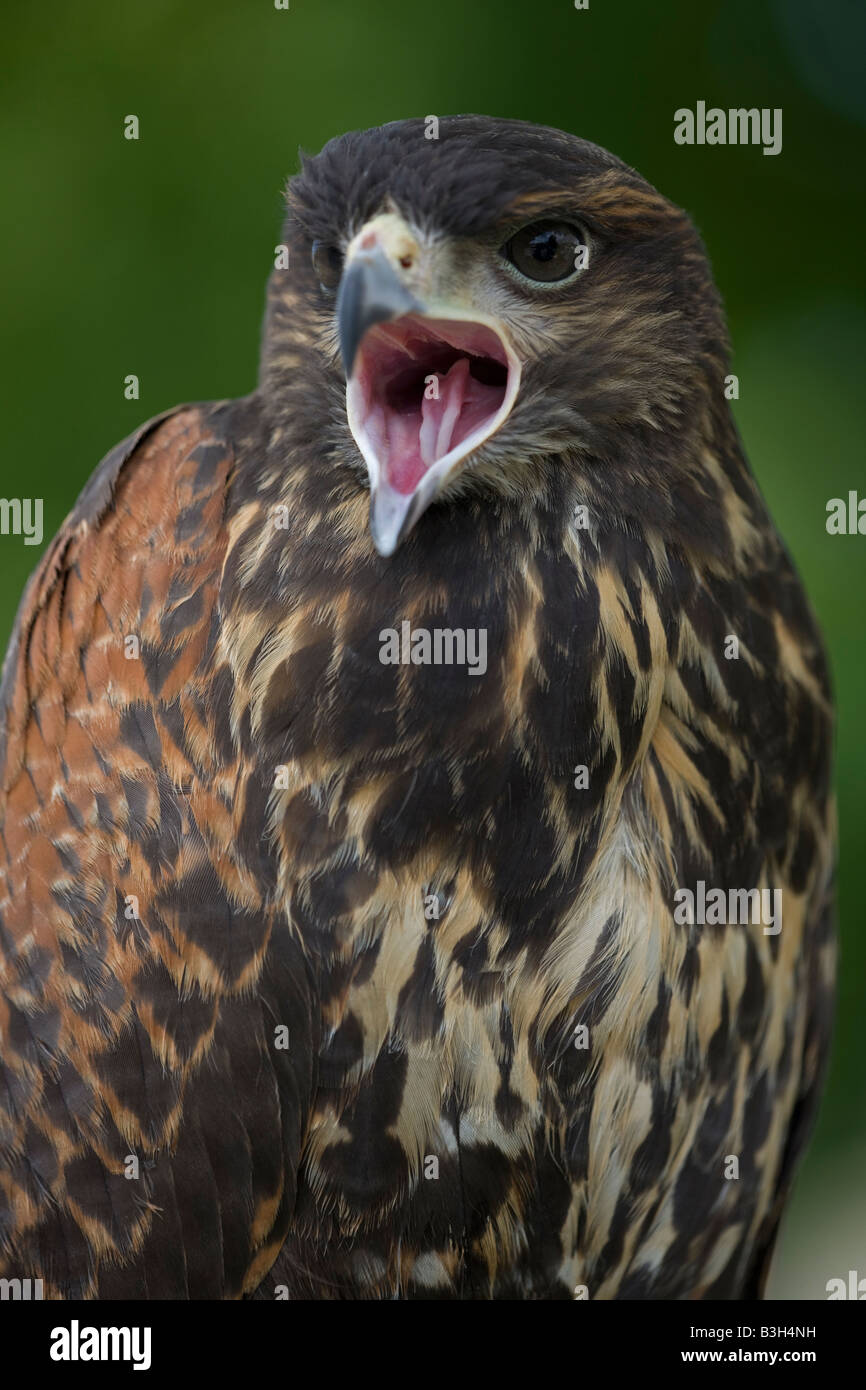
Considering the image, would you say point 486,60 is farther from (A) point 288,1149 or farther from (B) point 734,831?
(A) point 288,1149

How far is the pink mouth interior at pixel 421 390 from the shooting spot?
150 cm

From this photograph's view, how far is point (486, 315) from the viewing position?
1515 mm

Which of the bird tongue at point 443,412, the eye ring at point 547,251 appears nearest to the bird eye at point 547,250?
the eye ring at point 547,251

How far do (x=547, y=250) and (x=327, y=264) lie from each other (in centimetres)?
25

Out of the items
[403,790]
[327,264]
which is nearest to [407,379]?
[327,264]

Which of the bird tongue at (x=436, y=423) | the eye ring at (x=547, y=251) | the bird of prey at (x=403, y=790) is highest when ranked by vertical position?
the eye ring at (x=547, y=251)

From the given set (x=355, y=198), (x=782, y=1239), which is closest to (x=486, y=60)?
(x=355, y=198)

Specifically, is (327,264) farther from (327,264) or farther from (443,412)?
(443,412)

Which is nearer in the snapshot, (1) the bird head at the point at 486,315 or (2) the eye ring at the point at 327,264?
(1) the bird head at the point at 486,315

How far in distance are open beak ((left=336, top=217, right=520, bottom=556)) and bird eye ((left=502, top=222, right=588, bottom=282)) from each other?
80mm

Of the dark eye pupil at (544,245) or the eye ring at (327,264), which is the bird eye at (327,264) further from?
the dark eye pupil at (544,245)

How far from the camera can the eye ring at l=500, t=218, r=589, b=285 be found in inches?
60.3
